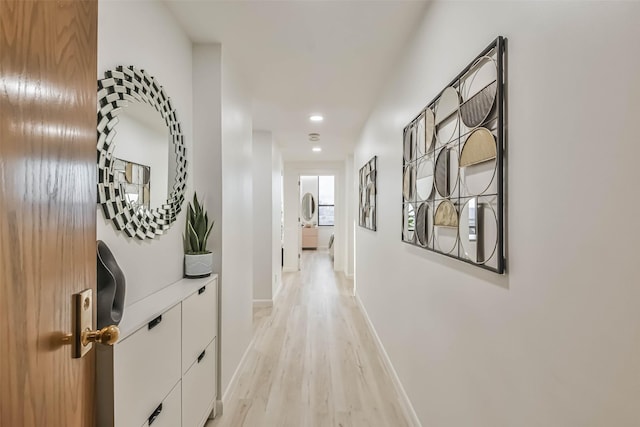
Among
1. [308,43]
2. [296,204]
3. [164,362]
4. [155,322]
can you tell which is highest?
[308,43]

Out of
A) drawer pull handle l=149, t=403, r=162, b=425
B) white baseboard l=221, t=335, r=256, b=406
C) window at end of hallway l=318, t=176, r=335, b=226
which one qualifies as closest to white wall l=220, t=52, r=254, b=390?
white baseboard l=221, t=335, r=256, b=406

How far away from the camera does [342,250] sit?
6.70 meters

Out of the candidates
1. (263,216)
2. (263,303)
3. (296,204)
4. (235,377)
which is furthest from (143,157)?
(296,204)

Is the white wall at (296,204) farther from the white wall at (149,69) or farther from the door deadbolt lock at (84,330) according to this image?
the door deadbolt lock at (84,330)

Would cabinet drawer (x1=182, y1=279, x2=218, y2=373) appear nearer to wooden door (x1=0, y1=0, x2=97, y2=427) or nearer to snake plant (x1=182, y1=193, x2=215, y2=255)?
snake plant (x1=182, y1=193, x2=215, y2=255)

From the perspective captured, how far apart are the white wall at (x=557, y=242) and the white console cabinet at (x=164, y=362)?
4.06ft

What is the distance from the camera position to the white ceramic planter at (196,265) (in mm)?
1868

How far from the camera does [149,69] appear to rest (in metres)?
1.56

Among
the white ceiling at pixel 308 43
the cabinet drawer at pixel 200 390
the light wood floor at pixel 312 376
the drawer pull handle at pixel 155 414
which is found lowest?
the light wood floor at pixel 312 376

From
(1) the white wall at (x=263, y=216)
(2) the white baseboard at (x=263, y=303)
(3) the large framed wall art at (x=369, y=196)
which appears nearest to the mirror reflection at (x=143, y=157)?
(3) the large framed wall art at (x=369, y=196)

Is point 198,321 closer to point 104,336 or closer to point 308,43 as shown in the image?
point 104,336

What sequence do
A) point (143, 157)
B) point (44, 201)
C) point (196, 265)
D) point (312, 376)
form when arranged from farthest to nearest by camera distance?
1. point (312, 376)
2. point (196, 265)
3. point (143, 157)
4. point (44, 201)

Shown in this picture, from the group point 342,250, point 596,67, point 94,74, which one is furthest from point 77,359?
point 342,250

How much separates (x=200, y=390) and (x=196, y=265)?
0.69 meters
